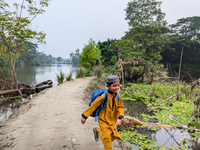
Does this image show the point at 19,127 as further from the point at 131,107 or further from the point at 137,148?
the point at 131,107

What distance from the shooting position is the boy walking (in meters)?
1.71

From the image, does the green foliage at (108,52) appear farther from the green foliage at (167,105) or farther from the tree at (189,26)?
the tree at (189,26)

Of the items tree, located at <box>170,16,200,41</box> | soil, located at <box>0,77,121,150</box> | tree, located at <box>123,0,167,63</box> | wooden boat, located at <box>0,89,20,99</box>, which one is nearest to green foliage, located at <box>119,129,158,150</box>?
soil, located at <box>0,77,121,150</box>

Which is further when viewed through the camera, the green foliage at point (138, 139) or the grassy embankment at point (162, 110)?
the grassy embankment at point (162, 110)

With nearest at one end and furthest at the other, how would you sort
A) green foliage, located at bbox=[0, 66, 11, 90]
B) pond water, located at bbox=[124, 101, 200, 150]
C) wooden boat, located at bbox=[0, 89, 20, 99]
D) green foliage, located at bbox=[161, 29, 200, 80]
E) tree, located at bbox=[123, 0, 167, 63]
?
pond water, located at bbox=[124, 101, 200, 150] → wooden boat, located at bbox=[0, 89, 20, 99] → green foliage, located at bbox=[0, 66, 11, 90] → tree, located at bbox=[123, 0, 167, 63] → green foliage, located at bbox=[161, 29, 200, 80]

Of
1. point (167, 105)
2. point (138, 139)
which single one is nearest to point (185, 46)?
point (167, 105)

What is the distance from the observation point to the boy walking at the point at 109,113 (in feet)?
5.61

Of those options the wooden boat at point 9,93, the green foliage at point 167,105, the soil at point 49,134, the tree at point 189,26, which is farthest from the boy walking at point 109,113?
the tree at point 189,26

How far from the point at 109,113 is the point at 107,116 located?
0.05 metres

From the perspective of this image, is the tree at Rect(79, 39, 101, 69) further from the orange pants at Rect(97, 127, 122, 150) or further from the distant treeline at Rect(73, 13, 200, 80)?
the orange pants at Rect(97, 127, 122, 150)

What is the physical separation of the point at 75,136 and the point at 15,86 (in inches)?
277

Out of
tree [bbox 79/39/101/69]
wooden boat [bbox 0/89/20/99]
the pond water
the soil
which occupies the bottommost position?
the pond water

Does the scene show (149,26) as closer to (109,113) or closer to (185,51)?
(185,51)

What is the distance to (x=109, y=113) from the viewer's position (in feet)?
6.04
